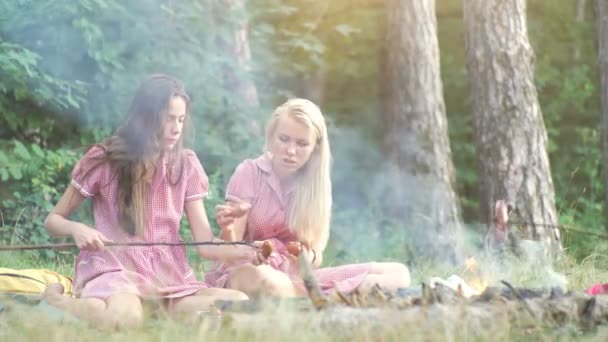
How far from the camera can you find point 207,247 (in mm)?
4363

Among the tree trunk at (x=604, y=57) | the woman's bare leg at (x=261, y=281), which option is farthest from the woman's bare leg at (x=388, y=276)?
the tree trunk at (x=604, y=57)

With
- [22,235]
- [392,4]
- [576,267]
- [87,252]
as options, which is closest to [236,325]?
[87,252]

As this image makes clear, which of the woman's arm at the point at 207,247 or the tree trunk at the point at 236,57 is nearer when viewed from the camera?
the woman's arm at the point at 207,247

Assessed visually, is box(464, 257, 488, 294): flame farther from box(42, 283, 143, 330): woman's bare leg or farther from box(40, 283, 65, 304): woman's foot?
box(40, 283, 65, 304): woman's foot

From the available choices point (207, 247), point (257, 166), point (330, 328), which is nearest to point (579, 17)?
point (257, 166)

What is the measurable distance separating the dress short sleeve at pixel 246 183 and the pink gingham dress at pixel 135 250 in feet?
0.77

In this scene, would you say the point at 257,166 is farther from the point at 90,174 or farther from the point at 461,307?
the point at 461,307

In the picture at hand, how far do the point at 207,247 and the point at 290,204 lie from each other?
0.41m

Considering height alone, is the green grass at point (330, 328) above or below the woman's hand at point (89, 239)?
below

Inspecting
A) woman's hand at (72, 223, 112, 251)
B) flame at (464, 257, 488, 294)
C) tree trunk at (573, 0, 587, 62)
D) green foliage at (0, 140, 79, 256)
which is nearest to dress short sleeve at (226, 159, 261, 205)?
woman's hand at (72, 223, 112, 251)

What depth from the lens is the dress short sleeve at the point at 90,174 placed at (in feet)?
14.0

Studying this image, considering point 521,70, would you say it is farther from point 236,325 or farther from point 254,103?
point 236,325

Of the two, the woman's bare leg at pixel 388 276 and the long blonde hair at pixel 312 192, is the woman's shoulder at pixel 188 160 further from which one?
the woman's bare leg at pixel 388 276

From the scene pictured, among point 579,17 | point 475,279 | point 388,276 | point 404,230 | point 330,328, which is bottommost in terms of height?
point 404,230
